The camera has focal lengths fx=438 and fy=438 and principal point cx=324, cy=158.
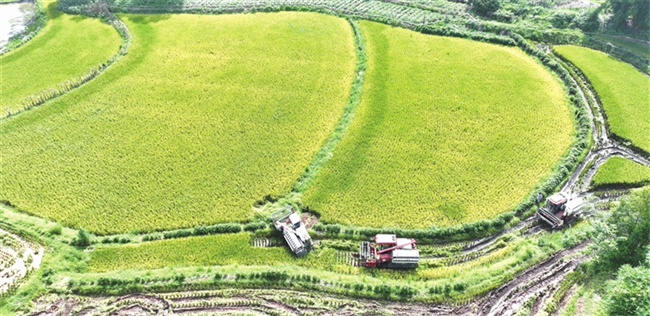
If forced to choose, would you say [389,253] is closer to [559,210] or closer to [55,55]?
[559,210]

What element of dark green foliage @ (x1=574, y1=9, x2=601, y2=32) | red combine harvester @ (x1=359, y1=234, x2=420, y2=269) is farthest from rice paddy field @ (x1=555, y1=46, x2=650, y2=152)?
red combine harvester @ (x1=359, y1=234, x2=420, y2=269)

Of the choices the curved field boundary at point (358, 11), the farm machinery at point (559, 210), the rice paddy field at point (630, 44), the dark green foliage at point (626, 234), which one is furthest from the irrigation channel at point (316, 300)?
the rice paddy field at point (630, 44)

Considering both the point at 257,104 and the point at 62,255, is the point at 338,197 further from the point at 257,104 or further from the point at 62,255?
the point at 62,255

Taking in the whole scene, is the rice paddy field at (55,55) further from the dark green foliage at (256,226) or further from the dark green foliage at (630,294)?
the dark green foliage at (630,294)

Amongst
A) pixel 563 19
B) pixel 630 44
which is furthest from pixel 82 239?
pixel 630 44

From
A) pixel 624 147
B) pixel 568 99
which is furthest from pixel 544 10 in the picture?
pixel 624 147
